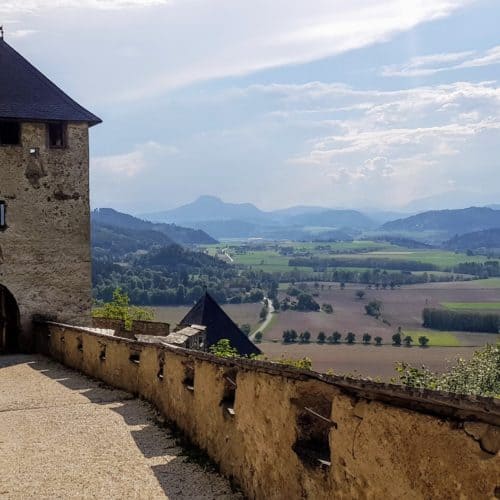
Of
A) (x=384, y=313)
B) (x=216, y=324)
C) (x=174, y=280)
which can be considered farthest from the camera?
(x=174, y=280)

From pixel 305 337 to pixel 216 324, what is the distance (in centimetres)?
6676

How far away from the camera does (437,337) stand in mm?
102688

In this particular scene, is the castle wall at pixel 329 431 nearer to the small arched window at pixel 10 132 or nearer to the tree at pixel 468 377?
the small arched window at pixel 10 132

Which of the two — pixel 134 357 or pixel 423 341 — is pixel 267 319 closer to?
pixel 423 341

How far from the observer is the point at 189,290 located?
454 ft

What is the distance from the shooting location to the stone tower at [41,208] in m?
21.0

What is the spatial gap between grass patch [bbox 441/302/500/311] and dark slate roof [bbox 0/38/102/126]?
105342 mm

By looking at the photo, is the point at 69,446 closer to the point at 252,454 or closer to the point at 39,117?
the point at 252,454

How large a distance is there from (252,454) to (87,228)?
15857 mm

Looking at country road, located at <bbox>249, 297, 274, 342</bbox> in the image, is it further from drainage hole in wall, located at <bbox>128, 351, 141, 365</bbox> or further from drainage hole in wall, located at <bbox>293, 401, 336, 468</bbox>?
drainage hole in wall, located at <bbox>293, 401, 336, 468</bbox>

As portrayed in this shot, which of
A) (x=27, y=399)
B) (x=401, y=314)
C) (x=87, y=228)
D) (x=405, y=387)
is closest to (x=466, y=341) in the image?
(x=401, y=314)

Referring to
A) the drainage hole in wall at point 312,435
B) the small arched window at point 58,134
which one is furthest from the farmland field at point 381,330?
the drainage hole in wall at point 312,435

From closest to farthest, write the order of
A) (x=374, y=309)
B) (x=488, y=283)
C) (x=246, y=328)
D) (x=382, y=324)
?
(x=246, y=328) → (x=382, y=324) → (x=374, y=309) → (x=488, y=283)

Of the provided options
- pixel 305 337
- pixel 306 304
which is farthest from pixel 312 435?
pixel 306 304
